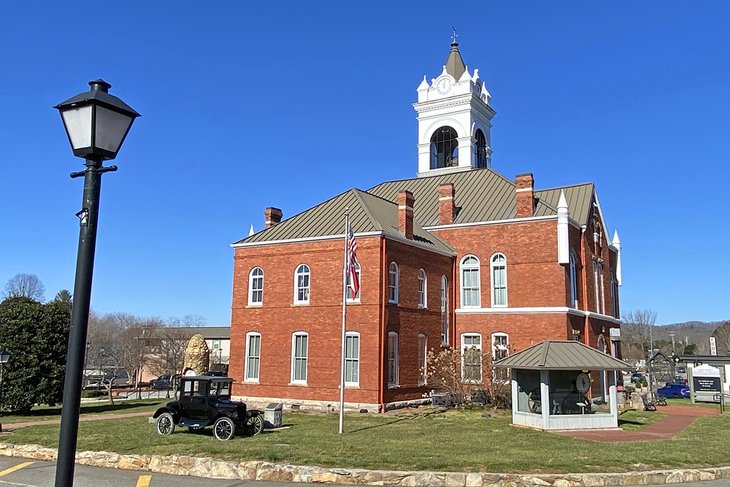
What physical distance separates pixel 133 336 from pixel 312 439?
66022 millimetres

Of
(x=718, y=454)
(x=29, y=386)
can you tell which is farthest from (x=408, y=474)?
(x=29, y=386)

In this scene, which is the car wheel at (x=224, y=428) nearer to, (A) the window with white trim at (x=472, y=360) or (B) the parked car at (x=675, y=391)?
(A) the window with white trim at (x=472, y=360)

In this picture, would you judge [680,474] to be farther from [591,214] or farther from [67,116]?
[591,214]

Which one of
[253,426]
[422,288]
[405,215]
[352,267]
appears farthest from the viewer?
[422,288]

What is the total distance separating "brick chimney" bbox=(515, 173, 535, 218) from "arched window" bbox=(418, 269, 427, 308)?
6012mm

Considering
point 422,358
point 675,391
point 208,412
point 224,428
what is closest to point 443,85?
point 422,358

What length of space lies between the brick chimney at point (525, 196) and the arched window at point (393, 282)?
7.76m

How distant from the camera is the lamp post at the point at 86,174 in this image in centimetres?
457

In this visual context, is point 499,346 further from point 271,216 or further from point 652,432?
point 271,216

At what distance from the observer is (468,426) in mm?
20969

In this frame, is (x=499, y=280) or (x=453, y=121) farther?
(x=453, y=121)

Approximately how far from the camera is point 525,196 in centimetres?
3162

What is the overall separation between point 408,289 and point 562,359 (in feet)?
31.9

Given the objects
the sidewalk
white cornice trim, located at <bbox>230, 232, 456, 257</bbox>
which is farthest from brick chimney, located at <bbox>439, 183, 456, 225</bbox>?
the sidewalk
